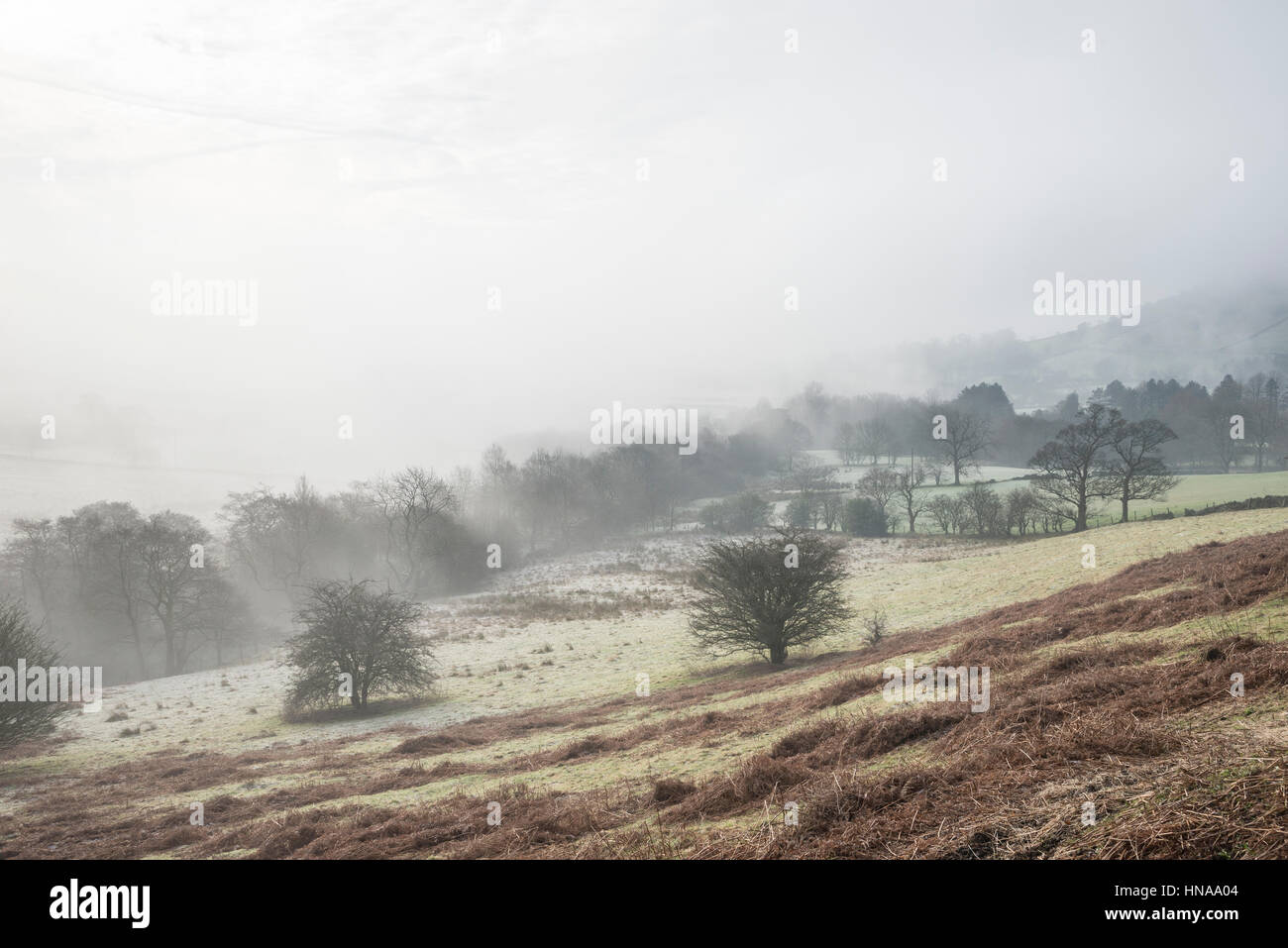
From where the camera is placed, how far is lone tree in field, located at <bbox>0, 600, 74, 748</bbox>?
2377 cm

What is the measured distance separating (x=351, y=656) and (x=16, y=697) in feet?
36.7

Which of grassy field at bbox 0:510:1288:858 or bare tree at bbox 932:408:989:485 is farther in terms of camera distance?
bare tree at bbox 932:408:989:485

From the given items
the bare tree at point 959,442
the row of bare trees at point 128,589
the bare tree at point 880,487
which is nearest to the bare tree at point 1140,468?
the bare tree at point 880,487

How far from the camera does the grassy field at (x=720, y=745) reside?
5.90 meters

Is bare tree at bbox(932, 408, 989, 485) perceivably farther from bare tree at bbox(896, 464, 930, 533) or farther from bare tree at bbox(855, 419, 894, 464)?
bare tree at bbox(855, 419, 894, 464)

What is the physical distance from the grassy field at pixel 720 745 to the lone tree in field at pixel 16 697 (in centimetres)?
97

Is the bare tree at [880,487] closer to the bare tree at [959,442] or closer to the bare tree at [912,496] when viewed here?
the bare tree at [912,496]

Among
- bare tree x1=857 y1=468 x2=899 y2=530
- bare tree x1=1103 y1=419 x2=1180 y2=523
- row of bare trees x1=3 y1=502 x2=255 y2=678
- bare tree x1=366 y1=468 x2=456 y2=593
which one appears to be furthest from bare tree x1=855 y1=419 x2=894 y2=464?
row of bare trees x1=3 y1=502 x2=255 y2=678

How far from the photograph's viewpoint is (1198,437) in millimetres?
115438

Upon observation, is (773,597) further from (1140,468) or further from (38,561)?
(38,561)

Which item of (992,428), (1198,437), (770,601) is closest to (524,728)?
(770,601)

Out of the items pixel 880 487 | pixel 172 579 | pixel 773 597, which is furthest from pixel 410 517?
pixel 880 487

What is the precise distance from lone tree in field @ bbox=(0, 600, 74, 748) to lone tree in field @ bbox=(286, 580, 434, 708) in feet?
27.0
